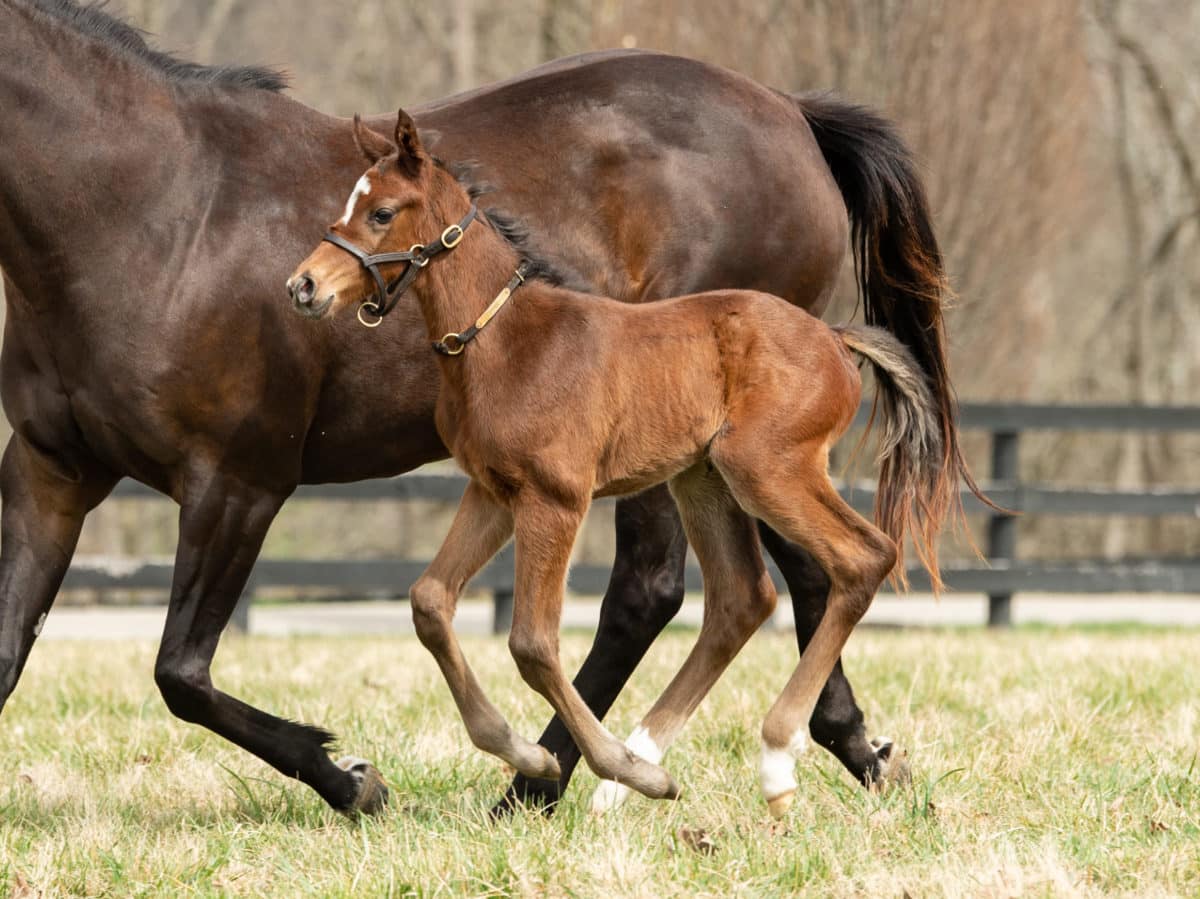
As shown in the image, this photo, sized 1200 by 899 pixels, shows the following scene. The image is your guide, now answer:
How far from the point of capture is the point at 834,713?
4.45m

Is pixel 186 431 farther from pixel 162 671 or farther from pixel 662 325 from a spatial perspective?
pixel 662 325

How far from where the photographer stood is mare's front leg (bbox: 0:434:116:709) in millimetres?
4090

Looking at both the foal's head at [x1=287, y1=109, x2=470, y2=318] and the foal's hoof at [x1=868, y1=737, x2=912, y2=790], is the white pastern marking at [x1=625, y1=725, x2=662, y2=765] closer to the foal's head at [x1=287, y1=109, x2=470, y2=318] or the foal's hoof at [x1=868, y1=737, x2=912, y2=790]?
the foal's hoof at [x1=868, y1=737, x2=912, y2=790]

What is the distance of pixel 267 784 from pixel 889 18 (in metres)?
7.23

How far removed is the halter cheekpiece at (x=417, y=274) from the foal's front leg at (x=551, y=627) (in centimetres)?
40

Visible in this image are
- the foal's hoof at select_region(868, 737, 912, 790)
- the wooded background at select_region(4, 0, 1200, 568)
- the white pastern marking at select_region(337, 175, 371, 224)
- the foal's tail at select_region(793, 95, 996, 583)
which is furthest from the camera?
the wooded background at select_region(4, 0, 1200, 568)

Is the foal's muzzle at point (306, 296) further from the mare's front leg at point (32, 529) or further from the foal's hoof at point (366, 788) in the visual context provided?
the foal's hoof at point (366, 788)

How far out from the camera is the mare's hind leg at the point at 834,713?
4414 mm

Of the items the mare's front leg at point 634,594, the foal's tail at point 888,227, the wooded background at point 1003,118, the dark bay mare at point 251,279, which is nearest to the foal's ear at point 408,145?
the dark bay mare at point 251,279

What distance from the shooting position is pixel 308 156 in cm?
424

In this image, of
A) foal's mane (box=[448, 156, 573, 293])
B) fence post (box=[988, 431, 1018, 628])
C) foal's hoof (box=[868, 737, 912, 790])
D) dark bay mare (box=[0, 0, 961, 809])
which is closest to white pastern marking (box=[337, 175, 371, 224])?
foal's mane (box=[448, 156, 573, 293])

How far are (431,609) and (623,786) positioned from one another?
641mm

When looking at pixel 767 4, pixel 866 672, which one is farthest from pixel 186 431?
pixel 767 4

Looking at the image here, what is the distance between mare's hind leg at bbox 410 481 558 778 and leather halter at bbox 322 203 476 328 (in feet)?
1.64
